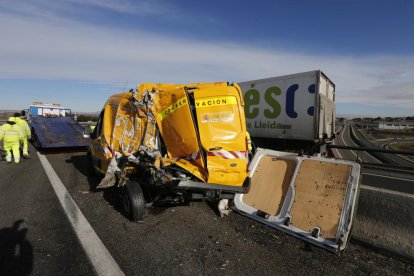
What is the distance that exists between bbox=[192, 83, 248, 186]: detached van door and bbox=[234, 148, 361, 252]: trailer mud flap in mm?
573

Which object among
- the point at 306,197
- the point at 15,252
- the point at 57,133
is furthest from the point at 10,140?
the point at 306,197

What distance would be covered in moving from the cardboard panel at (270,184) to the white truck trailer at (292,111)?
552 centimetres

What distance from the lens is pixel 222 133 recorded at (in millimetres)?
5051

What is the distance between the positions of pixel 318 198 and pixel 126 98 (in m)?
4.05


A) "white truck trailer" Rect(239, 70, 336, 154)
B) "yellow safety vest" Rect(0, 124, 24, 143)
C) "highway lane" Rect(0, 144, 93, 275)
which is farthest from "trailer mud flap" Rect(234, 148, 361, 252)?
"yellow safety vest" Rect(0, 124, 24, 143)

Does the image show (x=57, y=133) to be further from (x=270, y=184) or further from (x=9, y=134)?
(x=270, y=184)

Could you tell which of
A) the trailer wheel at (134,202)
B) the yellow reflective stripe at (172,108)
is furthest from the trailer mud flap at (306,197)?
the yellow reflective stripe at (172,108)

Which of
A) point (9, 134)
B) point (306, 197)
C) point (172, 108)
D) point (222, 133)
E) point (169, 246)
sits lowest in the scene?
point (169, 246)

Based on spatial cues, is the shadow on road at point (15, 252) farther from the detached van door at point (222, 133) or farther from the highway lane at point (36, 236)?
the detached van door at point (222, 133)

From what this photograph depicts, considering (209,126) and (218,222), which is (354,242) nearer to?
(218,222)

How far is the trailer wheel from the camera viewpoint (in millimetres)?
4863

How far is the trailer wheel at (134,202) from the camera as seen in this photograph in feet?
16.0

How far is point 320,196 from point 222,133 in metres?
1.78

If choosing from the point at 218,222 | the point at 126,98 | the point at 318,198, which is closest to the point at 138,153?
the point at 126,98
